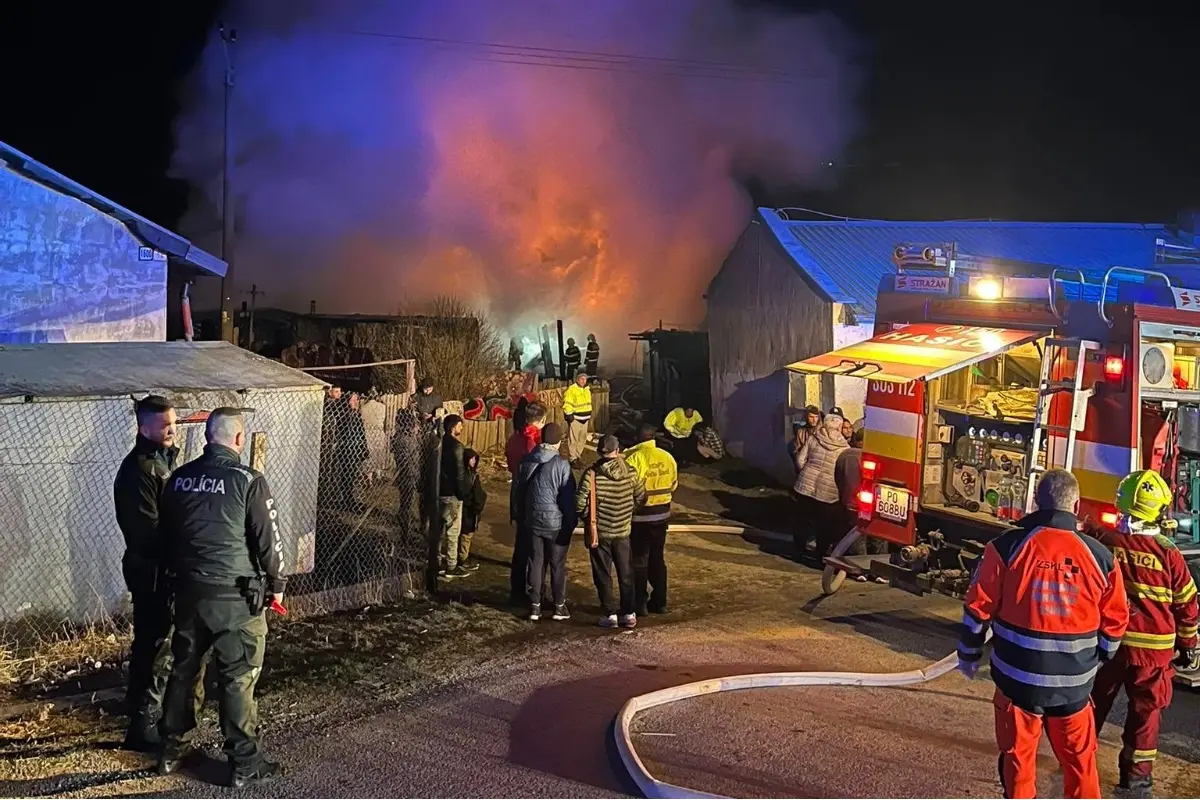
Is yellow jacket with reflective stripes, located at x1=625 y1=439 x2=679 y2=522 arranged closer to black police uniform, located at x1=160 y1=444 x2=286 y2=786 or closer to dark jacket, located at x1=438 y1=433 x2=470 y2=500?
dark jacket, located at x1=438 y1=433 x2=470 y2=500

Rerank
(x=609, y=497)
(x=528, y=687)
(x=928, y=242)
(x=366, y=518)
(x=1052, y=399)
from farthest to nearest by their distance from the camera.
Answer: (x=928, y=242), (x=366, y=518), (x=609, y=497), (x=1052, y=399), (x=528, y=687)

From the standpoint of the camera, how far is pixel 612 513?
7.66 metres

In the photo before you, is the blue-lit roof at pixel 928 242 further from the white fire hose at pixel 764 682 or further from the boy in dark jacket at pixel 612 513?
the white fire hose at pixel 764 682

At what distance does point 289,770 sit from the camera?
497 centimetres

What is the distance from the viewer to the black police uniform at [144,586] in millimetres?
5160

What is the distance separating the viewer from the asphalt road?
4.89 meters

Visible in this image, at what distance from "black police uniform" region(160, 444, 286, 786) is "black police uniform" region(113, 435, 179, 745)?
1.13 feet

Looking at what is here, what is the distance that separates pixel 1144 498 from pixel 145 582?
16.5 feet

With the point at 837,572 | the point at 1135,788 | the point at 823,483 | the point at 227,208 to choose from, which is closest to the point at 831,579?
the point at 837,572

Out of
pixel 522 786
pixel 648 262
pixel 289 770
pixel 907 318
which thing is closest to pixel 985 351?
pixel 907 318

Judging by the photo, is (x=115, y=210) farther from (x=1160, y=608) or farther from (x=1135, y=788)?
(x=1135, y=788)

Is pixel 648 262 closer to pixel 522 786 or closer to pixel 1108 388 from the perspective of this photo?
pixel 1108 388

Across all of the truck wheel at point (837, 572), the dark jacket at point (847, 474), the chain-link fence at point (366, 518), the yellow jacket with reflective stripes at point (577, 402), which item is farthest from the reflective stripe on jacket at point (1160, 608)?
the yellow jacket with reflective stripes at point (577, 402)

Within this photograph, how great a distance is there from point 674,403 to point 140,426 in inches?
650
